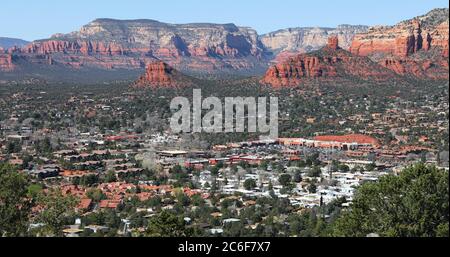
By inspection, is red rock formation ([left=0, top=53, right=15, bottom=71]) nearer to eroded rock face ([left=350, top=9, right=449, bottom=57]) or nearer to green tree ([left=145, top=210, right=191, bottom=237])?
eroded rock face ([left=350, top=9, right=449, bottom=57])

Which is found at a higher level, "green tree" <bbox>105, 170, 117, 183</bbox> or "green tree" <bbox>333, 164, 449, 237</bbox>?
"green tree" <bbox>333, 164, 449, 237</bbox>

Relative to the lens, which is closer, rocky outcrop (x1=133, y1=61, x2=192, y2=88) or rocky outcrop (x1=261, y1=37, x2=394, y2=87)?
rocky outcrop (x1=261, y1=37, x2=394, y2=87)

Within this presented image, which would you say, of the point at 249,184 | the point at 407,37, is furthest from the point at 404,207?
the point at 407,37

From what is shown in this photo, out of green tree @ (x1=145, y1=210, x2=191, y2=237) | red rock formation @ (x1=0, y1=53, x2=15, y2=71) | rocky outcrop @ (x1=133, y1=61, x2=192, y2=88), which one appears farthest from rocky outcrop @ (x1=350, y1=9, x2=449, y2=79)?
green tree @ (x1=145, y1=210, x2=191, y2=237)

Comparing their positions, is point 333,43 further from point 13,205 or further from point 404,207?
point 404,207

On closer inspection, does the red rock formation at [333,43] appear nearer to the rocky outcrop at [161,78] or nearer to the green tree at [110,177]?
the rocky outcrop at [161,78]

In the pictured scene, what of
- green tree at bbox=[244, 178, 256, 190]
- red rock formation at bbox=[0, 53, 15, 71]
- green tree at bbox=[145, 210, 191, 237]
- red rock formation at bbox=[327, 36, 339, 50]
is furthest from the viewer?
red rock formation at bbox=[0, 53, 15, 71]
